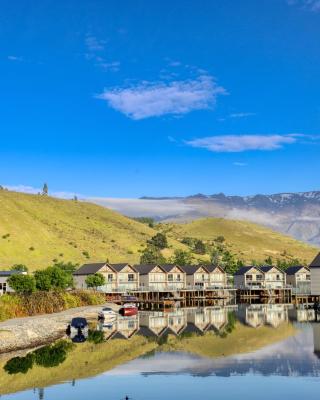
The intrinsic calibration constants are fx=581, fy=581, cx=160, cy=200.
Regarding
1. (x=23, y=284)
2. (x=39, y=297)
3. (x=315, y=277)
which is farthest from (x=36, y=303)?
(x=315, y=277)

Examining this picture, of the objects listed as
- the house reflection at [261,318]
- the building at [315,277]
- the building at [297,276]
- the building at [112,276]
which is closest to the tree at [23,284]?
the house reflection at [261,318]

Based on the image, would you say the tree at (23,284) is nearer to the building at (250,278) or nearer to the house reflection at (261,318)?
the house reflection at (261,318)

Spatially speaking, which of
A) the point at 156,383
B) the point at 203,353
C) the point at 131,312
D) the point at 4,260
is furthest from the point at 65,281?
the point at 4,260

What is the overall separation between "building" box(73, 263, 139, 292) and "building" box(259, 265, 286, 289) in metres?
39.0

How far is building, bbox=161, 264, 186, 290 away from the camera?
152500 mm

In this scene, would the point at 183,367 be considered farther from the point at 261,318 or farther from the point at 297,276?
the point at 297,276

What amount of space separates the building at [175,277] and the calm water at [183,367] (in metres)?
72.2

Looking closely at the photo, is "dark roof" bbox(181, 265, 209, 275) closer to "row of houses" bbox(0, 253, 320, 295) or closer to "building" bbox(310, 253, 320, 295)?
"row of houses" bbox(0, 253, 320, 295)

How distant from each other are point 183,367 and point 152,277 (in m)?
99.7

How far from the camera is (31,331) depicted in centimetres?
6431

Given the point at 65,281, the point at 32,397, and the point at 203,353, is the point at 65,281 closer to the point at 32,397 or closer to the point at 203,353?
the point at 203,353

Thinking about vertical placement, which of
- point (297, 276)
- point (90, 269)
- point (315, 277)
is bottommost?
point (297, 276)

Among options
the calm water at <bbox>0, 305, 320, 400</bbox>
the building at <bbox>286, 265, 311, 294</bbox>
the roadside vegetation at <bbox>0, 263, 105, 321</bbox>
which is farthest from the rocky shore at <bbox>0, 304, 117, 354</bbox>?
the building at <bbox>286, 265, 311, 294</bbox>

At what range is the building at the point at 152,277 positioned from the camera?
149125 millimetres
